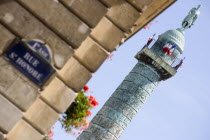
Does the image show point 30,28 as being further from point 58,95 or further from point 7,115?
point 7,115

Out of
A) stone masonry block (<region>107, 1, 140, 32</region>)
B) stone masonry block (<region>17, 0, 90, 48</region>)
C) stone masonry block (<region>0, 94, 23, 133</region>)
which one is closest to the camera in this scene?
stone masonry block (<region>0, 94, 23, 133</region>)

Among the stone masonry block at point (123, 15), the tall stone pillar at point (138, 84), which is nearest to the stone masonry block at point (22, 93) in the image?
the stone masonry block at point (123, 15)

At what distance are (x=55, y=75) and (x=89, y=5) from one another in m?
0.89

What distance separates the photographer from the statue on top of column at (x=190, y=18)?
3253 cm

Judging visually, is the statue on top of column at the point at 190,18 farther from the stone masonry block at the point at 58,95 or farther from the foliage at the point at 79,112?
the stone masonry block at the point at 58,95

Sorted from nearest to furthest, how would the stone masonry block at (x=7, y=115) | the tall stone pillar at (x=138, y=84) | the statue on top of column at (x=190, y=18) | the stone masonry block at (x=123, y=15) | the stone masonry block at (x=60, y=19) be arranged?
the stone masonry block at (x=7, y=115) < the stone masonry block at (x=60, y=19) < the stone masonry block at (x=123, y=15) < the tall stone pillar at (x=138, y=84) < the statue on top of column at (x=190, y=18)

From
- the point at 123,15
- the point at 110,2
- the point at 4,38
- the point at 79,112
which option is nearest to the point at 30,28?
the point at 4,38

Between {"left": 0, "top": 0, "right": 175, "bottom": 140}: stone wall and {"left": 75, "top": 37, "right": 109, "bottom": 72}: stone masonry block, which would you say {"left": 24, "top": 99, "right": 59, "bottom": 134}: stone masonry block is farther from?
{"left": 75, "top": 37, "right": 109, "bottom": 72}: stone masonry block

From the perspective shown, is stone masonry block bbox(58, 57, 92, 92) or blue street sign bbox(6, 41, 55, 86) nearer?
blue street sign bbox(6, 41, 55, 86)

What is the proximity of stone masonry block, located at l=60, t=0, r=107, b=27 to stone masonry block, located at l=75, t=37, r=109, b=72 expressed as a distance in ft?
0.87

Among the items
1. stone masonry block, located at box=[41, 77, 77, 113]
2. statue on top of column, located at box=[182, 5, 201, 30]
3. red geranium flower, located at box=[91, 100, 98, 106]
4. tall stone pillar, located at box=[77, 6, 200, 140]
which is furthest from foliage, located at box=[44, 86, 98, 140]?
statue on top of column, located at box=[182, 5, 201, 30]

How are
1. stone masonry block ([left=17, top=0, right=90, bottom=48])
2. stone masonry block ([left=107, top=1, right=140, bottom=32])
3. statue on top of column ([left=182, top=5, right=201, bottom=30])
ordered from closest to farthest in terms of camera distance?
stone masonry block ([left=17, top=0, right=90, bottom=48]) < stone masonry block ([left=107, top=1, right=140, bottom=32]) < statue on top of column ([left=182, top=5, right=201, bottom=30])

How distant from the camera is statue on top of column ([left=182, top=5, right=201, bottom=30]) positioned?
3253 centimetres

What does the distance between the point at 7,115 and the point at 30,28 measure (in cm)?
98
